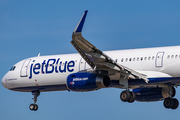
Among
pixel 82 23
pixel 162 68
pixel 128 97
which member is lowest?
pixel 128 97

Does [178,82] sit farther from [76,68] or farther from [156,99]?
[76,68]

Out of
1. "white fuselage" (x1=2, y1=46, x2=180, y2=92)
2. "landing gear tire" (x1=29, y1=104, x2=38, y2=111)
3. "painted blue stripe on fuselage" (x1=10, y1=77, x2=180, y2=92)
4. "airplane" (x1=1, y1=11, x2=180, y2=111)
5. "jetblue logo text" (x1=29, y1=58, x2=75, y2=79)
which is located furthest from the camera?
"landing gear tire" (x1=29, y1=104, x2=38, y2=111)

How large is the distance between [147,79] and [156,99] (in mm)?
5129

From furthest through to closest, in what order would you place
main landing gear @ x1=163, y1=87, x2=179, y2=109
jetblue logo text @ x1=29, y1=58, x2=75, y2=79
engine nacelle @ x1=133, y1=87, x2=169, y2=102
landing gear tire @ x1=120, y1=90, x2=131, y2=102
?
engine nacelle @ x1=133, y1=87, x2=169, y2=102, main landing gear @ x1=163, y1=87, x2=179, y2=109, jetblue logo text @ x1=29, y1=58, x2=75, y2=79, landing gear tire @ x1=120, y1=90, x2=131, y2=102

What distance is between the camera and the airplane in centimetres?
2764

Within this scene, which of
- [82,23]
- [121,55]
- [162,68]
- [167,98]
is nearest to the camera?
[82,23]

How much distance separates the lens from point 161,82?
94.3 ft

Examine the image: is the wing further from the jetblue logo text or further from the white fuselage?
the jetblue logo text

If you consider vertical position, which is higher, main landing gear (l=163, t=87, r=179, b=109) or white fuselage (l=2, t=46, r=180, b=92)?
white fuselage (l=2, t=46, r=180, b=92)

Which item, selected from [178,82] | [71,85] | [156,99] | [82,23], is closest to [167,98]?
[156,99]

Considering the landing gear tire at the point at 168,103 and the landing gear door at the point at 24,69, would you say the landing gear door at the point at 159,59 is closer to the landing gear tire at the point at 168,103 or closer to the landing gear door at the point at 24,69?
the landing gear tire at the point at 168,103

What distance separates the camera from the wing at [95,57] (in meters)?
24.5

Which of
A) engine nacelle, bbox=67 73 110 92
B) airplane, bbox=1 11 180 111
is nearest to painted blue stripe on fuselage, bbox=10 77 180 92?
airplane, bbox=1 11 180 111

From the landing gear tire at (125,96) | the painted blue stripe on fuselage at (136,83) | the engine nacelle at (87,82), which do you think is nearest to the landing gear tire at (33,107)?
the painted blue stripe on fuselage at (136,83)
